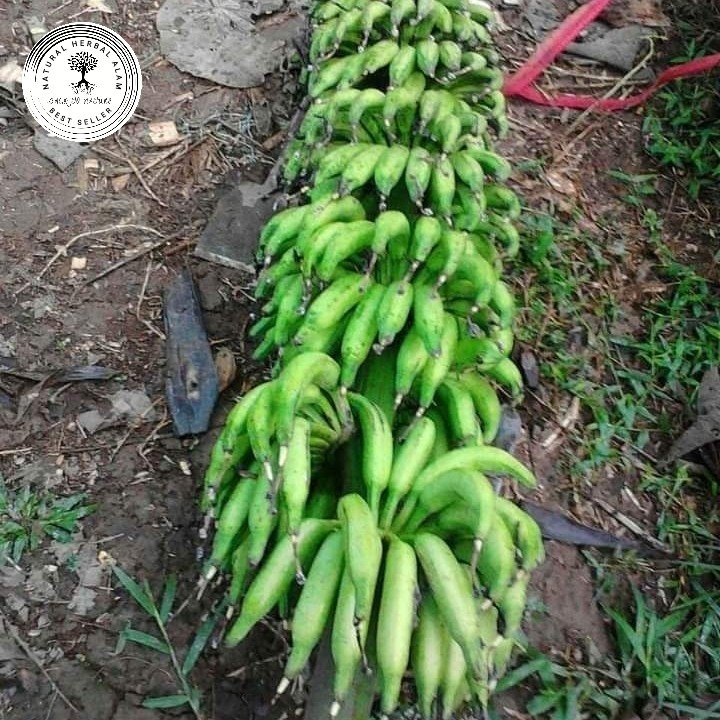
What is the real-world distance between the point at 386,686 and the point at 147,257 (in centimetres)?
202

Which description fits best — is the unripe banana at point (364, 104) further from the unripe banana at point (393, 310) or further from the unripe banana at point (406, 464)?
the unripe banana at point (406, 464)

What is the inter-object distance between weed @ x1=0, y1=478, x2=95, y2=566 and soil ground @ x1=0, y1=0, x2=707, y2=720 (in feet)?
0.11

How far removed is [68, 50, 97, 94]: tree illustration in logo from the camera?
353 centimetres

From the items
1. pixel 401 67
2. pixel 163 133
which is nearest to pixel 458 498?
pixel 401 67

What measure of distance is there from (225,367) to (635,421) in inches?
53.9

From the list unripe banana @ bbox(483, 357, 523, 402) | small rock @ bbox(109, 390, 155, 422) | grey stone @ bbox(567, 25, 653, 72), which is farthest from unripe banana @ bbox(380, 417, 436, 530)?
grey stone @ bbox(567, 25, 653, 72)

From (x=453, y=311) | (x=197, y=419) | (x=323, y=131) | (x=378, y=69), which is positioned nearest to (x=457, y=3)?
(x=378, y=69)

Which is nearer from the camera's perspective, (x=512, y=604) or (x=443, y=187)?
(x=512, y=604)

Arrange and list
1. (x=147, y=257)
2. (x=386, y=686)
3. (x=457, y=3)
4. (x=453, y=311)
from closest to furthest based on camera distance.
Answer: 1. (x=386, y=686)
2. (x=453, y=311)
3. (x=457, y=3)
4. (x=147, y=257)

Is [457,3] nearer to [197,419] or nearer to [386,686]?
[197,419]

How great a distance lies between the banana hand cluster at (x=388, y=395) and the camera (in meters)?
1.63

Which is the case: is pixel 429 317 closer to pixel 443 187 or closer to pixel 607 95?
pixel 443 187

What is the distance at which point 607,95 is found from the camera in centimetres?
388

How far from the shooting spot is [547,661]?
244 centimetres
